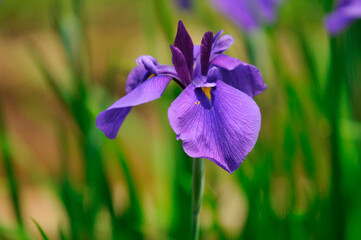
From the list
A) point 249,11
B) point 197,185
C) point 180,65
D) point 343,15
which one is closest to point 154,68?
point 180,65

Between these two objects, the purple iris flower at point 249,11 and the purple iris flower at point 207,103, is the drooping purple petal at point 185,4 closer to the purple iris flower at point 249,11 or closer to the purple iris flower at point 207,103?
the purple iris flower at point 249,11

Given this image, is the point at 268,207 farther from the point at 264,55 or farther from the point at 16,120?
the point at 16,120

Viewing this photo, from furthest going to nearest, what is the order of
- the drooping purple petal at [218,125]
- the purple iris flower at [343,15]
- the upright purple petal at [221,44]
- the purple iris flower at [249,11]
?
1. the purple iris flower at [249,11]
2. the purple iris flower at [343,15]
3. the upright purple petal at [221,44]
4. the drooping purple petal at [218,125]

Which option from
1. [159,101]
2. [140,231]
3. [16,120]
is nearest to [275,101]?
[159,101]

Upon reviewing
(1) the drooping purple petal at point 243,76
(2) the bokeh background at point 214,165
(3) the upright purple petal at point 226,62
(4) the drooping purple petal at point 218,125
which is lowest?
(2) the bokeh background at point 214,165

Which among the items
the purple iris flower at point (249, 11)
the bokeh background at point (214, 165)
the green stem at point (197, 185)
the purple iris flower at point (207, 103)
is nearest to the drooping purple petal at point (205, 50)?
the purple iris flower at point (207, 103)

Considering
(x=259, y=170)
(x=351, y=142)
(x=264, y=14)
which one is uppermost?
(x=264, y=14)
